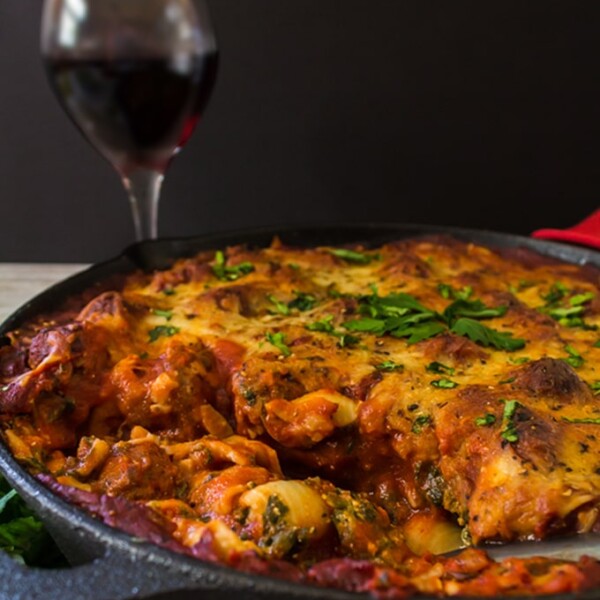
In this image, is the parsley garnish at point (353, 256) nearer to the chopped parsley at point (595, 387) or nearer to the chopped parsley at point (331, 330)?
the chopped parsley at point (331, 330)

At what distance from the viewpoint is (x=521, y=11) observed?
398 cm

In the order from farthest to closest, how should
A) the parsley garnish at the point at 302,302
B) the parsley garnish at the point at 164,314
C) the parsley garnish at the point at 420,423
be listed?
the parsley garnish at the point at 302,302 < the parsley garnish at the point at 164,314 < the parsley garnish at the point at 420,423

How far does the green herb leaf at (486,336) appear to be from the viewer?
2004mm

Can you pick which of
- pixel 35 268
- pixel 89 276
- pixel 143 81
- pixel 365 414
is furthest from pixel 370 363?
pixel 35 268

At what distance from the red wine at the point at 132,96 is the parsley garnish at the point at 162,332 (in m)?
0.76

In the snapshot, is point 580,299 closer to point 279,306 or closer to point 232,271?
point 279,306

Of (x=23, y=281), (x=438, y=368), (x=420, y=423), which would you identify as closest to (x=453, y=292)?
(x=438, y=368)

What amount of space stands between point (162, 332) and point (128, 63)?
0.86 metres

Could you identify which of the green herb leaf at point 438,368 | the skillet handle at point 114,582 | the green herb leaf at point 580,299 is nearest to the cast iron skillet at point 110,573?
the skillet handle at point 114,582

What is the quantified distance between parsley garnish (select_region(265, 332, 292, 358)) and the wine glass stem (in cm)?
97

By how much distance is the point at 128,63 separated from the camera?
101 inches

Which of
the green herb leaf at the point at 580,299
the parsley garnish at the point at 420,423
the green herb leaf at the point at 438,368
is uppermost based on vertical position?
the green herb leaf at the point at 438,368

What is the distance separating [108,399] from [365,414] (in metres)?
0.52

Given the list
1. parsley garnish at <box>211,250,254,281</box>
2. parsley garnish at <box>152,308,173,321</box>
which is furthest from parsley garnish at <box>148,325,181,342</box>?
parsley garnish at <box>211,250,254,281</box>
